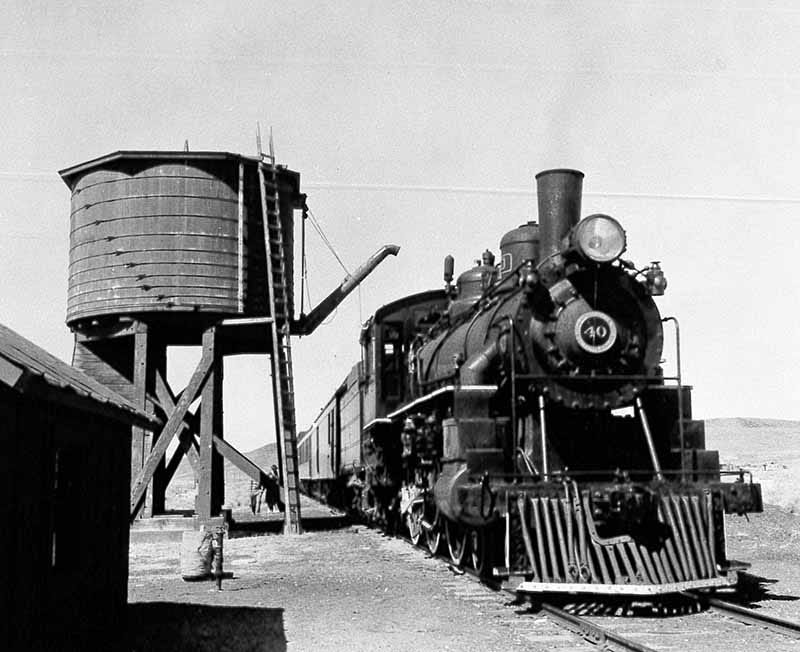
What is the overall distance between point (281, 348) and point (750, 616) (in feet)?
40.9

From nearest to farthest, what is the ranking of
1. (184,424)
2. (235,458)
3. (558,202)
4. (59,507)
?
(59,507) → (558,202) → (235,458) → (184,424)

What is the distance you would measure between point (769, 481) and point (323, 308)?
2504 centimetres

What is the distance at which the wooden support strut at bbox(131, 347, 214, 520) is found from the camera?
19.2 metres

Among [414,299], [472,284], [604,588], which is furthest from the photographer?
[414,299]

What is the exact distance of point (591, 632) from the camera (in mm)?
8156

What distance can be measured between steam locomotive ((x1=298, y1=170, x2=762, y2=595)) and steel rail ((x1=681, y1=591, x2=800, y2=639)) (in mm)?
231

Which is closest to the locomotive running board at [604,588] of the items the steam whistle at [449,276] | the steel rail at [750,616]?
the steel rail at [750,616]

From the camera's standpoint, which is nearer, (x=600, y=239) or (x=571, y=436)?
(x=600, y=239)

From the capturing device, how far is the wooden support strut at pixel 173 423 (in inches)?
754

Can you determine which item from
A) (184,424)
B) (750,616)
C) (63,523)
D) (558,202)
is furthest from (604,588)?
(184,424)

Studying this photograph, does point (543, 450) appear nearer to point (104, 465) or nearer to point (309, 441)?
point (104, 465)

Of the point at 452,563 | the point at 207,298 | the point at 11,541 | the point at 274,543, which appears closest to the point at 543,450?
the point at 452,563

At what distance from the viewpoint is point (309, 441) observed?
124ft

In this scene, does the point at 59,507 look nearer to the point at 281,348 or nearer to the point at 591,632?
the point at 591,632
